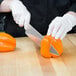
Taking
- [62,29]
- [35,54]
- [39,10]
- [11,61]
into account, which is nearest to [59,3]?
[39,10]

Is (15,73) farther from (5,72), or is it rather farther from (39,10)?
(39,10)

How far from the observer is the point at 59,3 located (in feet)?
3.92

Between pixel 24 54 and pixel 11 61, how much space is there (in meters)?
0.09

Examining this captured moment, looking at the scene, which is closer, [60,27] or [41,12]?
[60,27]

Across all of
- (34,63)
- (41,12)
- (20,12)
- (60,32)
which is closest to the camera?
(34,63)

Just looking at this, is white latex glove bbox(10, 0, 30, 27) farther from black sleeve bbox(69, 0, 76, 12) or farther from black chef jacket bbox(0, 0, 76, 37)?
black sleeve bbox(69, 0, 76, 12)

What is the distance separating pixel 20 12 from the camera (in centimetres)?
105

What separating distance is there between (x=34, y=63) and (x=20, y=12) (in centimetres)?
35

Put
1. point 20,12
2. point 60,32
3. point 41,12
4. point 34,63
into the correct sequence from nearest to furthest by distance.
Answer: point 34,63 → point 60,32 → point 20,12 → point 41,12

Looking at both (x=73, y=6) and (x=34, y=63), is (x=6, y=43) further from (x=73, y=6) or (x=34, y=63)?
(x=73, y=6)

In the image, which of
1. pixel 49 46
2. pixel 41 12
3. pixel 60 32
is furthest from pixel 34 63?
pixel 41 12

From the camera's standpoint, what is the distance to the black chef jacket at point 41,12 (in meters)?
1.18

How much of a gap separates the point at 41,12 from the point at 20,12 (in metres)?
0.18

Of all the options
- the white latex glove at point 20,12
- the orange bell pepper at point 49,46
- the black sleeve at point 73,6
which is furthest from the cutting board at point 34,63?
the black sleeve at point 73,6
